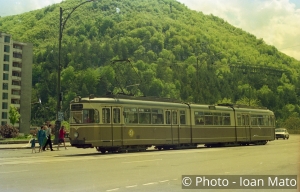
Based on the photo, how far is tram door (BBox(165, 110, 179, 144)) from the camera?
26.6m

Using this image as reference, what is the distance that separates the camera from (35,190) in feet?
32.1

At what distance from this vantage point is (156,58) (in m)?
89.9

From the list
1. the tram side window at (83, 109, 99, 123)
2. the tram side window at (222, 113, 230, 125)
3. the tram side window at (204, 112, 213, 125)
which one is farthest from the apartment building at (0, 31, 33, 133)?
the tram side window at (83, 109, 99, 123)

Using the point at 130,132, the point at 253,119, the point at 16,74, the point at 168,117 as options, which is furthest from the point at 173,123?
the point at 16,74

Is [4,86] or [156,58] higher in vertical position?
[156,58]

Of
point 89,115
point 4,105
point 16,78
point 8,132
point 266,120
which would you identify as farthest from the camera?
point 16,78

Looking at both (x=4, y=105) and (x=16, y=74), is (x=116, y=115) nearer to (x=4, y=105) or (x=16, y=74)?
(x=4, y=105)

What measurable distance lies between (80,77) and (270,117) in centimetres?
4396

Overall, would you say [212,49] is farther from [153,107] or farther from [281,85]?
[153,107]

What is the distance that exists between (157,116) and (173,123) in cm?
157

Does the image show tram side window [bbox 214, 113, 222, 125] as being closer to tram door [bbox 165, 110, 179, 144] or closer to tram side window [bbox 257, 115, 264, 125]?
tram door [bbox 165, 110, 179, 144]

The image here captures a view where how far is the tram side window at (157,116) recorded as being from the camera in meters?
25.5

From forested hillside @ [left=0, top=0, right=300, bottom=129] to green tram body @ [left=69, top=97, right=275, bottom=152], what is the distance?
17.1 metres

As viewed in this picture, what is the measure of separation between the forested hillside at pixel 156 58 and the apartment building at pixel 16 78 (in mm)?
2882
